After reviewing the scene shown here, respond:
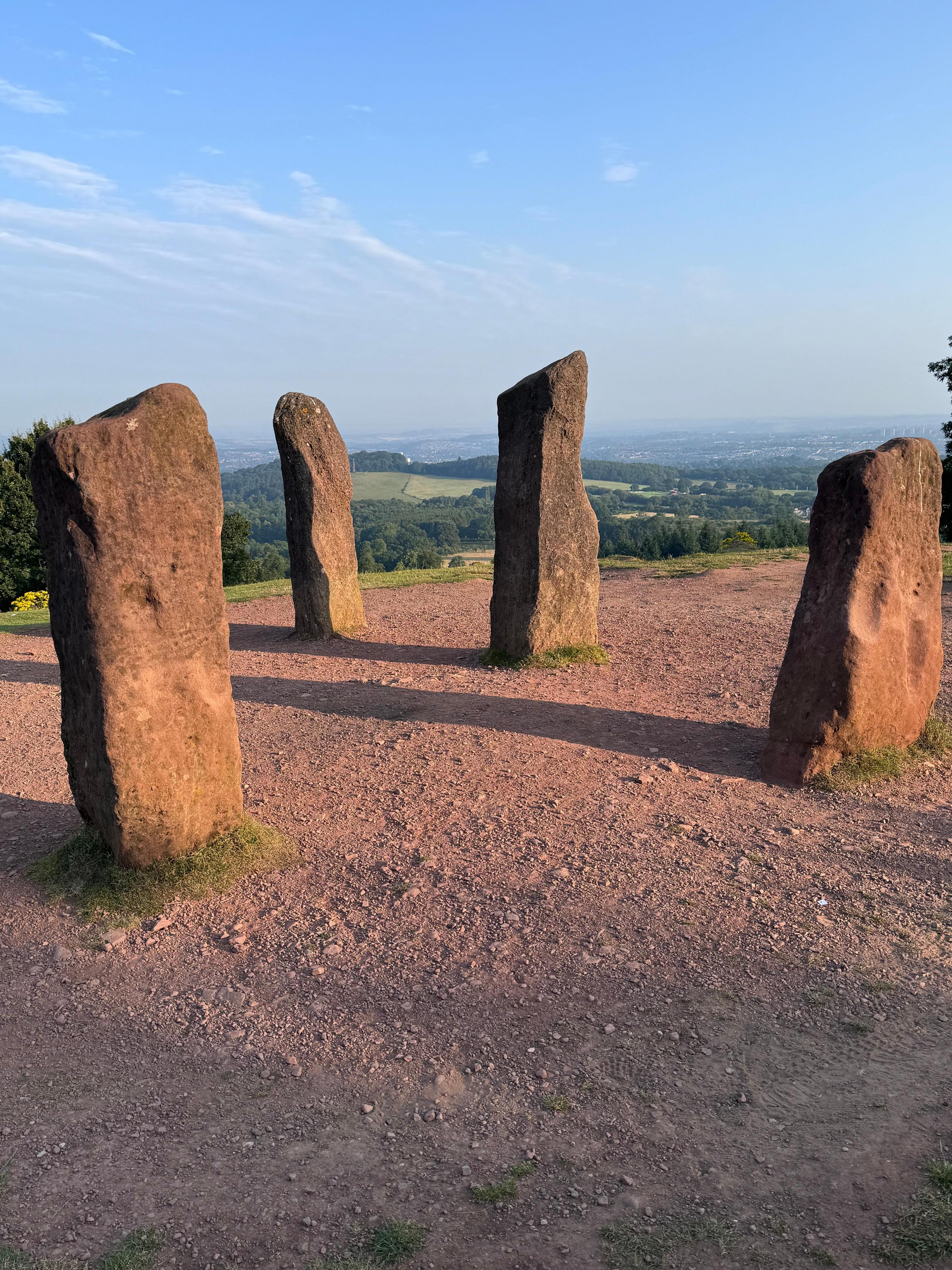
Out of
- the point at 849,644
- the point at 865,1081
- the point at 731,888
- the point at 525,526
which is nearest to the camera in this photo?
the point at 865,1081

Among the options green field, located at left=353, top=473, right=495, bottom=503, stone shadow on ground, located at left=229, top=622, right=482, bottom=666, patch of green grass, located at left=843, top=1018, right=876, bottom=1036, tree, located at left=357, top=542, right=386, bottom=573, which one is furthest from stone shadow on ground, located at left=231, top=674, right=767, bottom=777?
green field, located at left=353, top=473, right=495, bottom=503

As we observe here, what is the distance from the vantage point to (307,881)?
6801 mm

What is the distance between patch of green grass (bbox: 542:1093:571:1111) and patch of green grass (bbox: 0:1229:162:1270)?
191 centimetres

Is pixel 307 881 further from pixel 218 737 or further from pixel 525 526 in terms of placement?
pixel 525 526

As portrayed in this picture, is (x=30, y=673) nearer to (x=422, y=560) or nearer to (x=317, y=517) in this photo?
(x=317, y=517)

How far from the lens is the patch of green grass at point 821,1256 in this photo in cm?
350

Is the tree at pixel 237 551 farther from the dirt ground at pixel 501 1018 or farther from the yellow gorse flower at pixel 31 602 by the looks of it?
the dirt ground at pixel 501 1018

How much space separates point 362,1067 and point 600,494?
8542 cm

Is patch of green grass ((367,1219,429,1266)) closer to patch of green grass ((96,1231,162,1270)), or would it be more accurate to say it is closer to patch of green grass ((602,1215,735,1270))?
patch of green grass ((602,1215,735,1270))

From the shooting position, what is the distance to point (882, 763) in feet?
27.6

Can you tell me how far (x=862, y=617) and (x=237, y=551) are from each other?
29.9 meters

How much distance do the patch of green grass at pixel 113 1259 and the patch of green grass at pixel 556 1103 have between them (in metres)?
1.91

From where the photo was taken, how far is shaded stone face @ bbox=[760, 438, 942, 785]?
8.12 m

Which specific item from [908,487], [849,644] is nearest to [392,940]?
[849,644]
